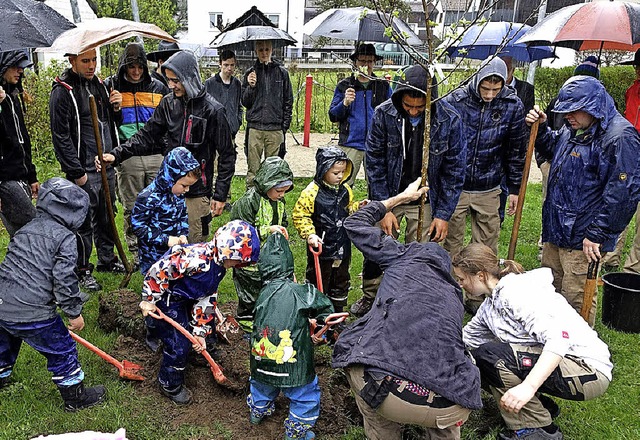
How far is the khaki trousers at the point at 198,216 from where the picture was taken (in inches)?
209

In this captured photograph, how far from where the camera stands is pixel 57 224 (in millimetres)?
3502

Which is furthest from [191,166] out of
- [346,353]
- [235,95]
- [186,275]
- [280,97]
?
[235,95]

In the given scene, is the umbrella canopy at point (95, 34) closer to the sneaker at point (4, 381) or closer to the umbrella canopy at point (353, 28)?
the sneaker at point (4, 381)

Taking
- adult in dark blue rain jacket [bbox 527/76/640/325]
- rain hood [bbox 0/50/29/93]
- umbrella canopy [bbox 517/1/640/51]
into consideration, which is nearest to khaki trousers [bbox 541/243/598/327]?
adult in dark blue rain jacket [bbox 527/76/640/325]

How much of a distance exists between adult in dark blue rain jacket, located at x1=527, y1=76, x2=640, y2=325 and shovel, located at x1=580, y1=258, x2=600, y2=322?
0.26 ft

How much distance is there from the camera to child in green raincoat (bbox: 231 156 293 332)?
4352 millimetres

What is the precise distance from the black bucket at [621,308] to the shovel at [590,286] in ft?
2.02

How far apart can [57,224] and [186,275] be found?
86 cm

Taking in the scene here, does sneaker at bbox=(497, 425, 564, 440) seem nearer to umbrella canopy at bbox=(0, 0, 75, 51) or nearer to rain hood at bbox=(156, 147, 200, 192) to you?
rain hood at bbox=(156, 147, 200, 192)

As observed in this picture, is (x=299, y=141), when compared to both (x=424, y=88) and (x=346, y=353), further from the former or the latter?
(x=346, y=353)

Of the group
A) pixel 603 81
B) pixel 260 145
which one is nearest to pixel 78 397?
pixel 260 145

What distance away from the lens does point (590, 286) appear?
429 centimetres

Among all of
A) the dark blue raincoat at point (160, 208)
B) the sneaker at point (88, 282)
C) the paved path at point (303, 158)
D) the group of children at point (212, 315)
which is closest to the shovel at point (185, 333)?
the group of children at point (212, 315)

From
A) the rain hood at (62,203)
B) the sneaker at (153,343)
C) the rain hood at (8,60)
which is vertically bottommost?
the sneaker at (153,343)
